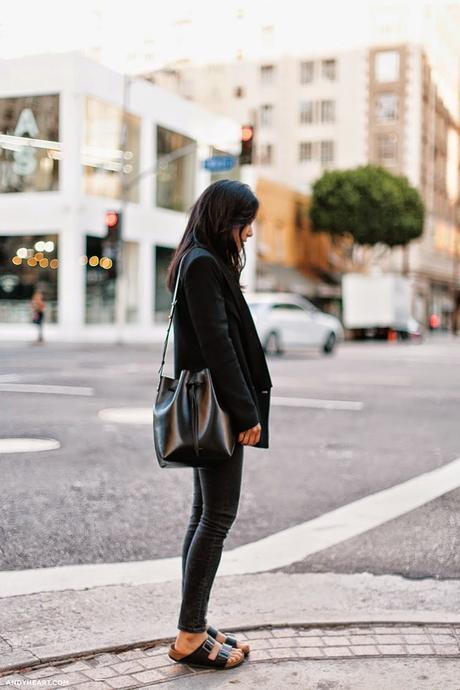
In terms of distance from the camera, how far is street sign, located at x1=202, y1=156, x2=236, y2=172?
27.4m

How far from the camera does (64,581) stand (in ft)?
14.5

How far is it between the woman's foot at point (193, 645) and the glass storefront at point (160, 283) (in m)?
32.6

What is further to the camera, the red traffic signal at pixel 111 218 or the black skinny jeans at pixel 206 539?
the red traffic signal at pixel 111 218

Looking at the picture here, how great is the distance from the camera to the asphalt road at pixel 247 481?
5.07 meters

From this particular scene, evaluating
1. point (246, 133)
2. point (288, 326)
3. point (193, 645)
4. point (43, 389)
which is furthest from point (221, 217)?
point (288, 326)

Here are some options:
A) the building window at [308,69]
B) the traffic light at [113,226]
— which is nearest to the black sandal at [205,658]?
the traffic light at [113,226]

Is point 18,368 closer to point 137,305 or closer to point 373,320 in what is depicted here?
point 137,305

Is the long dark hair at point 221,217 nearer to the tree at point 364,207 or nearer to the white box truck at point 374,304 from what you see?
the white box truck at point 374,304

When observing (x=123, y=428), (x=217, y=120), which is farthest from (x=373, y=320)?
(x=123, y=428)

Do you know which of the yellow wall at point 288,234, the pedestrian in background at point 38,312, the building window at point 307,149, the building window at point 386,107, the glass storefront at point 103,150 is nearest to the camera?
the pedestrian in background at point 38,312

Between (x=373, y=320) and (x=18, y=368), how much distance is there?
97.6ft

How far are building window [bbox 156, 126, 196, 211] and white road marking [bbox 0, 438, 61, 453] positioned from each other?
2868cm

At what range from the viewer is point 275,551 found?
16.8 ft

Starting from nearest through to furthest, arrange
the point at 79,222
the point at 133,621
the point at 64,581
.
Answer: the point at 133,621
the point at 64,581
the point at 79,222
